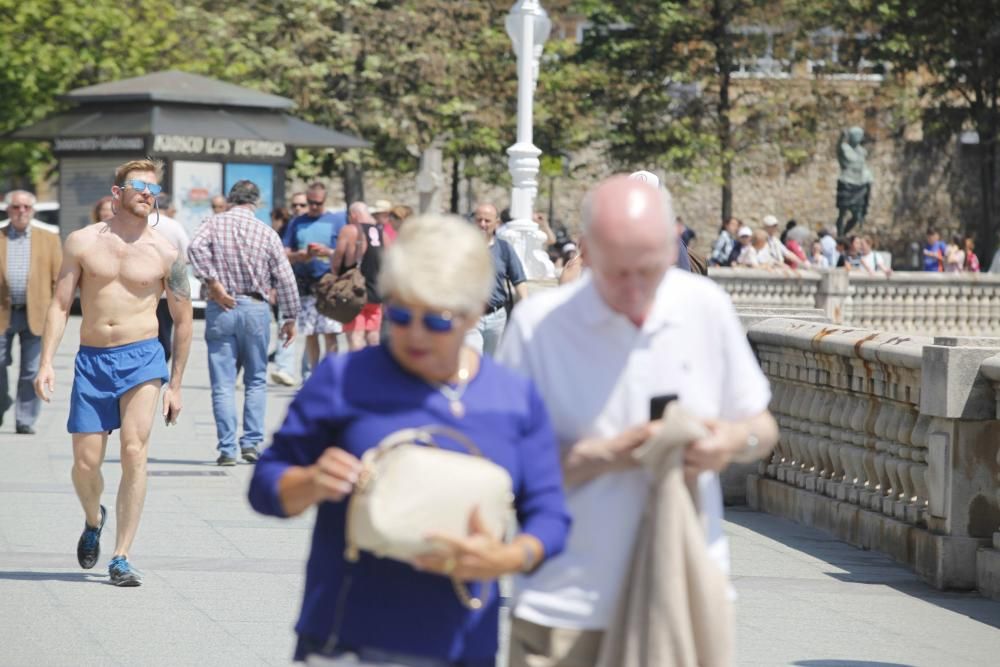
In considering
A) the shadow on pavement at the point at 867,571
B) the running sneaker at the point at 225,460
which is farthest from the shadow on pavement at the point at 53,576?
the running sneaker at the point at 225,460

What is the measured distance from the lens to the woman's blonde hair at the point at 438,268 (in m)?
3.62

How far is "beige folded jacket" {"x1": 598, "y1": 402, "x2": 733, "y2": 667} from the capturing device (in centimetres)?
380

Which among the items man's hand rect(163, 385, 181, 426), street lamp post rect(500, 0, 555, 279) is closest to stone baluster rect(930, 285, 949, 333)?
street lamp post rect(500, 0, 555, 279)

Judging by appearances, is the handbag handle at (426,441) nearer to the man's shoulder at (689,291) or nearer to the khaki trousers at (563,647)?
the khaki trousers at (563,647)

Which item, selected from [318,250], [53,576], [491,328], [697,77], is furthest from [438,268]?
[697,77]

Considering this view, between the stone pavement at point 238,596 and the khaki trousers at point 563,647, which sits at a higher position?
the khaki trousers at point 563,647

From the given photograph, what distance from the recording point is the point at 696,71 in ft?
147

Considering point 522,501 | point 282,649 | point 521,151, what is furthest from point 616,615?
point 521,151

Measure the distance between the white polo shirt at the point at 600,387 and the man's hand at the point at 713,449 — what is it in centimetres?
10

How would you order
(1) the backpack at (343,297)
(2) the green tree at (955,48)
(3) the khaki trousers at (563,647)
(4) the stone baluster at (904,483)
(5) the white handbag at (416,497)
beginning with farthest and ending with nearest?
1. (2) the green tree at (955,48)
2. (1) the backpack at (343,297)
3. (4) the stone baluster at (904,483)
4. (3) the khaki trousers at (563,647)
5. (5) the white handbag at (416,497)

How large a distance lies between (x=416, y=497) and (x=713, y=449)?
0.63 m

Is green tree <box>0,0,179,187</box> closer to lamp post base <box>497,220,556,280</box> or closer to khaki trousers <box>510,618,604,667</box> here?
lamp post base <box>497,220,556,280</box>

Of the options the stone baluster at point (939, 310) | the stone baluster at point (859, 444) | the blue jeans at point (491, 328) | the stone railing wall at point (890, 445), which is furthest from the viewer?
the stone baluster at point (939, 310)

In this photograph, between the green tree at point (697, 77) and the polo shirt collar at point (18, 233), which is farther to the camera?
the green tree at point (697, 77)
